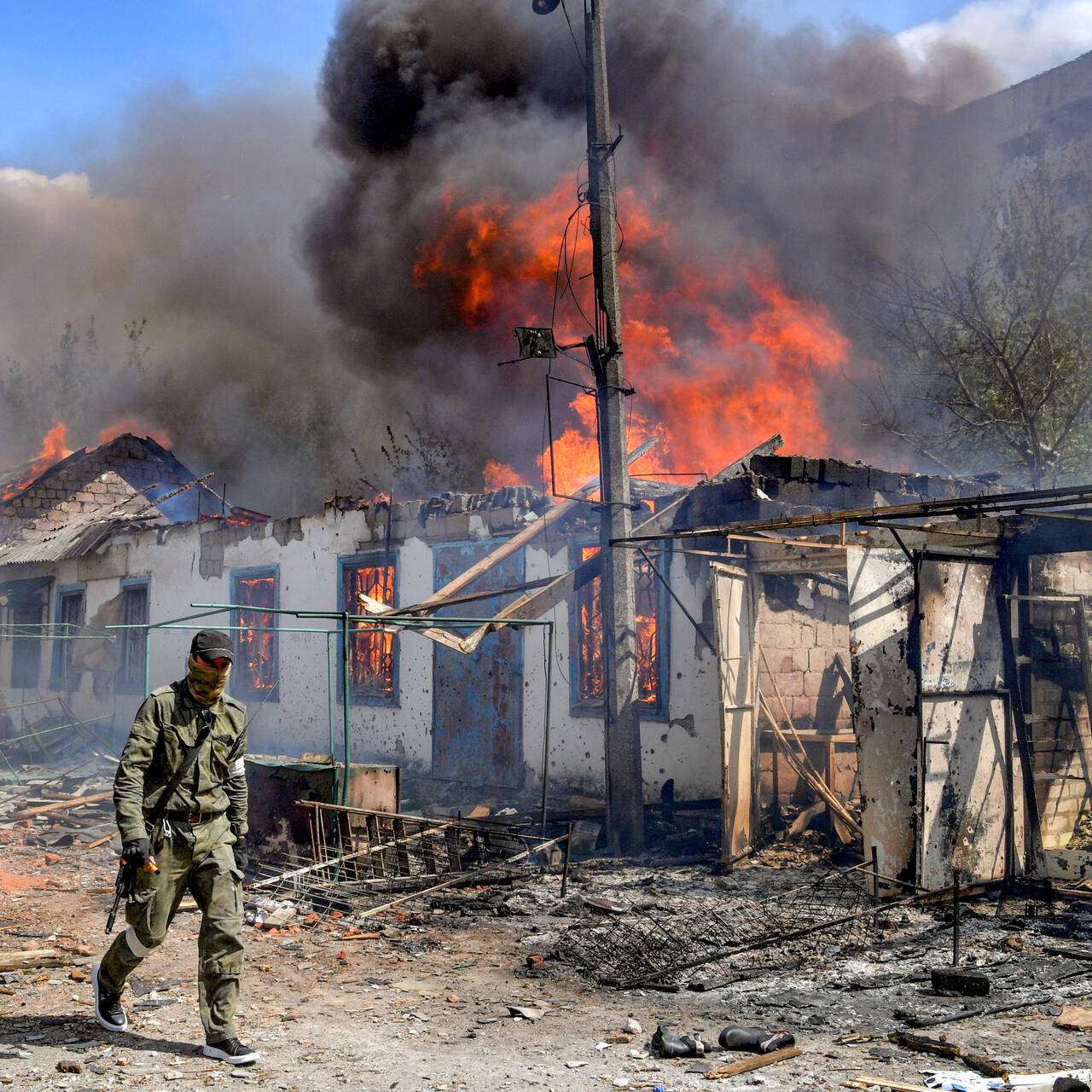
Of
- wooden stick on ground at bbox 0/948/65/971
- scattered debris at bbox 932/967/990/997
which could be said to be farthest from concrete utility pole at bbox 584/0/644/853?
wooden stick on ground at bbox 0/948/65/971

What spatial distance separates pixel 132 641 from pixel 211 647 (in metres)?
16.8

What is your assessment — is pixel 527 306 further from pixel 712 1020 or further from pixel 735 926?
pixel 712 1020

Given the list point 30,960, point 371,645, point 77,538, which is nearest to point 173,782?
point 30,960

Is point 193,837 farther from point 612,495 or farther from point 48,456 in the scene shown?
point 48,456

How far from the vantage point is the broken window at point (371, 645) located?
14.8 meters

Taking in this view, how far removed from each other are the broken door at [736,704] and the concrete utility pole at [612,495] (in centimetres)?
86

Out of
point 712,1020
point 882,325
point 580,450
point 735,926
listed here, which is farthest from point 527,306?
point 712,1020

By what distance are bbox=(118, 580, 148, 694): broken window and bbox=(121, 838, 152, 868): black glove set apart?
16.3 meters

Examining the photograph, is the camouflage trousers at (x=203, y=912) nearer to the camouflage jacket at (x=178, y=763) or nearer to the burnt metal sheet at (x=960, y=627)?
the camouflage jacket at (x=178, y=763)

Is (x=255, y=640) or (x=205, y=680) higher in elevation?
(x=255, y=640)

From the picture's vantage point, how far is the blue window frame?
1986cm

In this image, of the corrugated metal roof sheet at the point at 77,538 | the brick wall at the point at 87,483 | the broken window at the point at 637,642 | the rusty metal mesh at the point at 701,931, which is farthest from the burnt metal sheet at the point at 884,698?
the brick wall at the point at 87,483

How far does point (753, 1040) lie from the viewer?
15.8 feet

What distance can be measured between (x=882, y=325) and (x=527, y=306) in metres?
8.81
